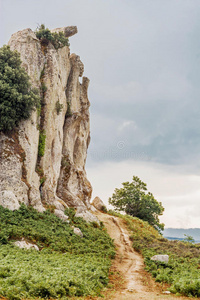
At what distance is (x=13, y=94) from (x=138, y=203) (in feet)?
115

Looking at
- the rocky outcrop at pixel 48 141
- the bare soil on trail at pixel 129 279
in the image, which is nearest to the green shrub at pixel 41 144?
the rocky outcrop at pixel 48 141

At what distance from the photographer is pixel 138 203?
49.2 metres

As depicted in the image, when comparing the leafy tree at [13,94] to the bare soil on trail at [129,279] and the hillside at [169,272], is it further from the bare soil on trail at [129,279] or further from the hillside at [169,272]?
the hillside at [169,272]

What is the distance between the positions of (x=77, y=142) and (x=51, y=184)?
16.6 meters

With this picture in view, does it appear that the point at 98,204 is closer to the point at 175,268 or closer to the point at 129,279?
the point at 175,268

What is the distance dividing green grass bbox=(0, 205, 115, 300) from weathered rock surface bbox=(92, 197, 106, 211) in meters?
17.0

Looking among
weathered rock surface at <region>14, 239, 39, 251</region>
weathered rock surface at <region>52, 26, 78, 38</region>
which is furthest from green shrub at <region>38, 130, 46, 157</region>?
weathered rock surface at <region>52, 26, 78, 38</region>

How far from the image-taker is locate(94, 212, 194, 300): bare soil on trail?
10.1 metres

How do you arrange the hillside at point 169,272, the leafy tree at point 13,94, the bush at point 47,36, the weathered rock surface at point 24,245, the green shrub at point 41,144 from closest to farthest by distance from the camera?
the hillside at point 169,272 < the weathered rock surface at point 24,245 < the leafy tree at point 13,94 < the green shrub at point 41,144 < the bush at point 47,36

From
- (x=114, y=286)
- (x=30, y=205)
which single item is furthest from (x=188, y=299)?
(x=30, y=205)

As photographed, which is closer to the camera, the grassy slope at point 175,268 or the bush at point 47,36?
the grassy slope at point 175,268

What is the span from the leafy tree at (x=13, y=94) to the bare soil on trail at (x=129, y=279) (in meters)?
16.5

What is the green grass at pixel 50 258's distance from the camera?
7750mm

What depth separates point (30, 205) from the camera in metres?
→ 22.4
